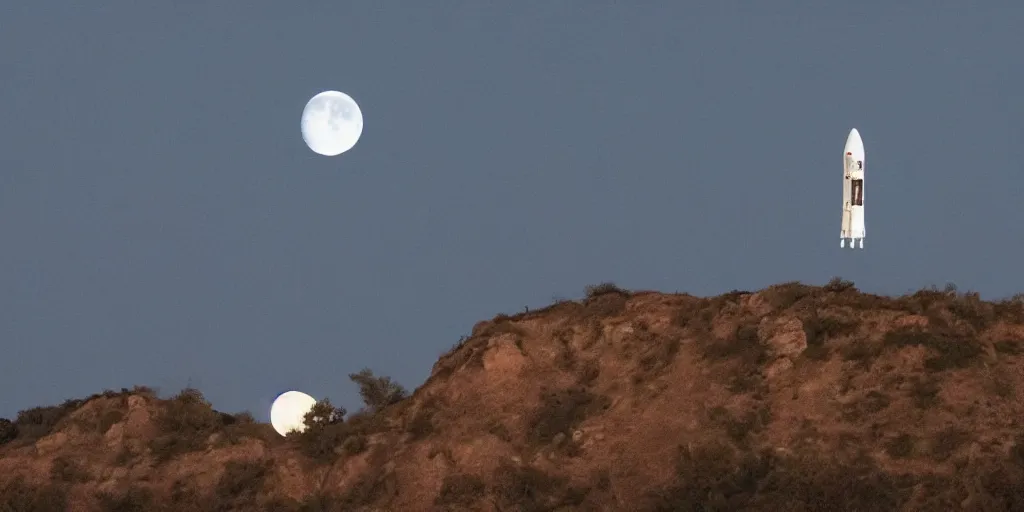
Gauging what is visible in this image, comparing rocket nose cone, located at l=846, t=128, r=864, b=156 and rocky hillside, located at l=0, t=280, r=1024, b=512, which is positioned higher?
rocket nose cone, located at l=846, t=128, r=864, b=156

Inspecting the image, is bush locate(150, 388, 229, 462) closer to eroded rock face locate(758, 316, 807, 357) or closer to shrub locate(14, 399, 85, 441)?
shrub locate(14, 399, 85, 441)

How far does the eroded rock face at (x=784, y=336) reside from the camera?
2409 centimetres

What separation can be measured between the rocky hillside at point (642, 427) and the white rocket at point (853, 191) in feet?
48.8

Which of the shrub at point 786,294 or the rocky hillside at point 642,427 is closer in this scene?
the rocky hillside at point 642,427

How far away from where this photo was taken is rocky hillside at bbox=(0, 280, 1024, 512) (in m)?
21.7

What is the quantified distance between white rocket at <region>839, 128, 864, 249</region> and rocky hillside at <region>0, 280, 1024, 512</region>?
48.8 feet

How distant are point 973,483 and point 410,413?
39.6 ft

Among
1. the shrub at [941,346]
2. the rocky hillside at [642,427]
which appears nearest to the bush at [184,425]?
the rocky hillside at [642,427]

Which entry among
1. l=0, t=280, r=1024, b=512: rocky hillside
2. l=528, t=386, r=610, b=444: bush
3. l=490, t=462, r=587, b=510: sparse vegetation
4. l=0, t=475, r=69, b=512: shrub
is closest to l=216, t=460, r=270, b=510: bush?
l=0, t=280, r=1024, b=512: rocky hillside

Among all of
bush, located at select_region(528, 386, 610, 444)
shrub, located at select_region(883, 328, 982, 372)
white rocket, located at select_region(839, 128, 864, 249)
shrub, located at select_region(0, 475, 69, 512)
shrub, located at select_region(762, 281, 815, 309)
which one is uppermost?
white rocket, located at select_region(839, 128, 864, 249)

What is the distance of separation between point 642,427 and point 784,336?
3430mm

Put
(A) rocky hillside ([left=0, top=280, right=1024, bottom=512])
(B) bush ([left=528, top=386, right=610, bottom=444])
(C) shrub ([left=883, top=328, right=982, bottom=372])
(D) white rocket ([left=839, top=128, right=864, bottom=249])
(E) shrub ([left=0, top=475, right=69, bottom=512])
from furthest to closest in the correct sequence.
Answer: (D) white rocket ([left=839, top=128, right=864, bottom=249]), (E) shrub ([left=0, top=475, right=69, bottom=512]), (B) bush ([left=528, top=386, right=610, bottom=444]), (C) shrub ([left=883, top=328, right=982, bottom=372]), (A) rocky hillside ([left=0, top=280, right=1024, bottom=512])

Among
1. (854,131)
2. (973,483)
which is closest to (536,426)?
(973,483)

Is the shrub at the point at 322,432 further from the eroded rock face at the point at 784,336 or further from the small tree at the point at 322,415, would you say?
the eroded rock face at the point at 784,336
